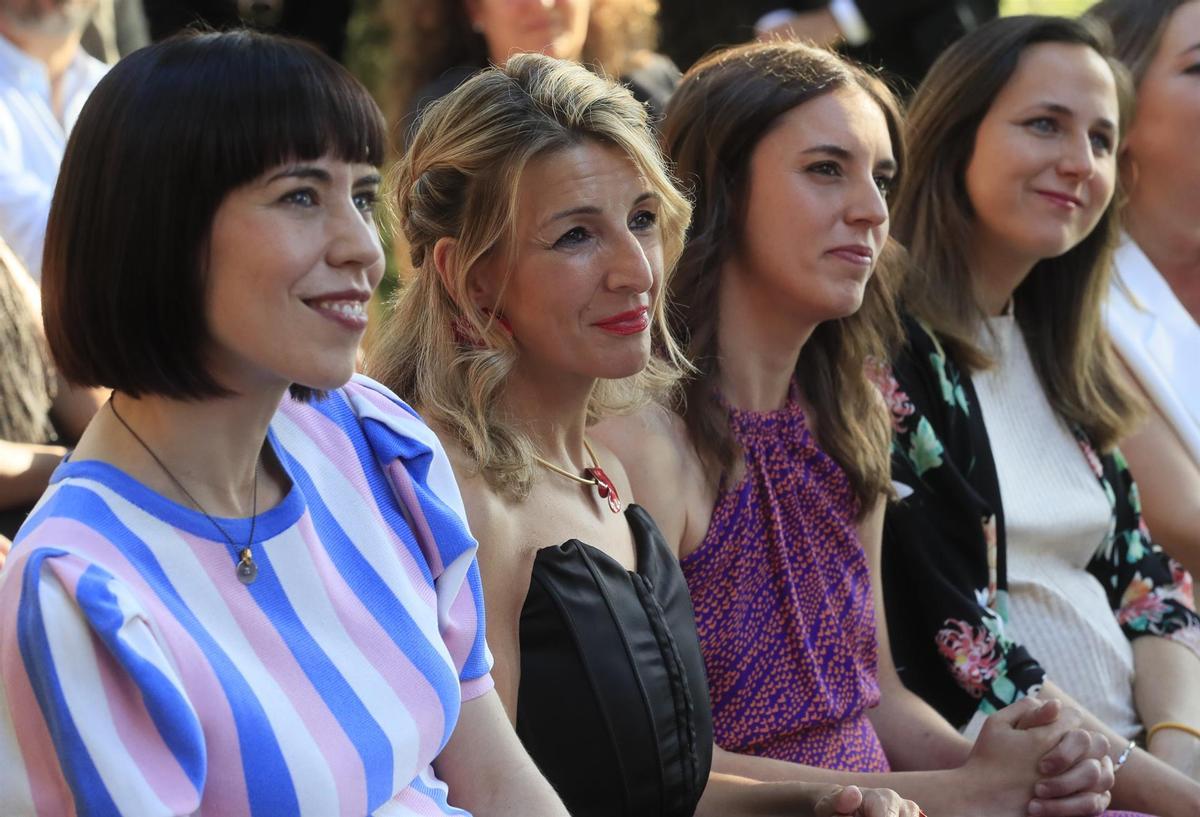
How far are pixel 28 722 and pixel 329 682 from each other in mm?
318

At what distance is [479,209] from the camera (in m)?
2.22

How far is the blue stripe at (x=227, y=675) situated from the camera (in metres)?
1.48

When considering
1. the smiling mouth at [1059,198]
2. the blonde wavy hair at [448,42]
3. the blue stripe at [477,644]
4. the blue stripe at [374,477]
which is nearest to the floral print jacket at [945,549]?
the smiling mouth at [1059,198]

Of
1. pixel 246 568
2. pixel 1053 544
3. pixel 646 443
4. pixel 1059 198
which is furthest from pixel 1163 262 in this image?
pixel 246 568

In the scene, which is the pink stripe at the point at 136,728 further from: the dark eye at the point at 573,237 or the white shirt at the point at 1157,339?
the white shirt at the point at 1157,339

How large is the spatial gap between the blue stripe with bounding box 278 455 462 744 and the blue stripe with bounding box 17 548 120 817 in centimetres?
39

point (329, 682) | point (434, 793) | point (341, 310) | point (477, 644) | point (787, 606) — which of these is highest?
point (341, 310)

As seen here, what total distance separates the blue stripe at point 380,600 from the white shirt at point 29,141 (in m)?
1.67

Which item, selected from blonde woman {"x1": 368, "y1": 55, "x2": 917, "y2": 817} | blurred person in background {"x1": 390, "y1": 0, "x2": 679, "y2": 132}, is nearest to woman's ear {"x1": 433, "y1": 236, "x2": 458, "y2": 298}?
blonde woman {"x1": 368, "y1": 55, "x2": 917, "y2": 817}

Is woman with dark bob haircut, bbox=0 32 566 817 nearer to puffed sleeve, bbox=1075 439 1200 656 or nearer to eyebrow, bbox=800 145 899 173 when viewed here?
eyebrow, bbox=800 145 899 173

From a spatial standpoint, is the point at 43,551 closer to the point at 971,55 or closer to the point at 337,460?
the point at 337,460

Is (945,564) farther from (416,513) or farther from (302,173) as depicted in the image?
(302,173)

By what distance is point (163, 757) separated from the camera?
1403 millimetres

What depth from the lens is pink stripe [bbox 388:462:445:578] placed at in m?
1.82
